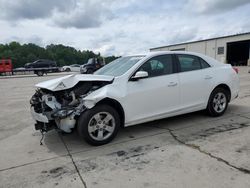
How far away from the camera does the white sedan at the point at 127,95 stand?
3.98 m

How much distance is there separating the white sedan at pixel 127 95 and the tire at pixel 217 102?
2 cm

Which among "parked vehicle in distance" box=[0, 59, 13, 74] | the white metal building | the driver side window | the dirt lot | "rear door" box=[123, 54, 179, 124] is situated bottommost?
the dirt lot

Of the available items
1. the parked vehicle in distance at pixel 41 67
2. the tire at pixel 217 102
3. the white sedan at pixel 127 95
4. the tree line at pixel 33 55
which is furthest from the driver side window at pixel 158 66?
the tree line at pixel 33 55

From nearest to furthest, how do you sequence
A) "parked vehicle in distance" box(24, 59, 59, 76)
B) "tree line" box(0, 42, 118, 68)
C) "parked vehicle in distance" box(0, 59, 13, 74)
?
"parked vehicle in distance" box(24, 59, 59, 76)
"parked vehicle in distance" box(0, 59, 13, 74)
"tree line" box(0, 42, 118, 68)

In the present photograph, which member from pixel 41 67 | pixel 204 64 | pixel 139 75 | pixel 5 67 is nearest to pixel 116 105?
pixel 139 75

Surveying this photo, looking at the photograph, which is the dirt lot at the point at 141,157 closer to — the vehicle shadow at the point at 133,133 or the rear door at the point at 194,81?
the vehicle shadow at the point at 133,133


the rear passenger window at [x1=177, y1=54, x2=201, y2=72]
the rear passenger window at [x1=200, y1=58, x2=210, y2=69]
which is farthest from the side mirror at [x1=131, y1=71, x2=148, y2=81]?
the rear passenger window at [x1=200, y1=58, x2=210, y2=69]

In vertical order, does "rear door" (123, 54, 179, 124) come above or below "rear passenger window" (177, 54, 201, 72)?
below

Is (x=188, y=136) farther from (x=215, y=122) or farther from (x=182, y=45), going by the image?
(x=182, y=45)

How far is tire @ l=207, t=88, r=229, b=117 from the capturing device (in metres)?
5.35

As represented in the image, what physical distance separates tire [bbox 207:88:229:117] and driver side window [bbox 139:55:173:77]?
1.34m

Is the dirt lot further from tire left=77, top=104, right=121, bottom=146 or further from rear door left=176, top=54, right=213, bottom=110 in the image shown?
rear door left=176, top=54, right=213, bottom=110

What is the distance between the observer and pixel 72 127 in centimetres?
397

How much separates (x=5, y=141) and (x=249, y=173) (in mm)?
4294
